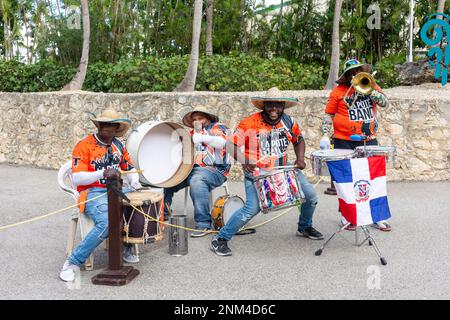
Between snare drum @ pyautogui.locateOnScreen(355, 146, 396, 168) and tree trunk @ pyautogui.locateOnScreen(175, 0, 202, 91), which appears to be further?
tree trunk @ pyautogui.locateOnScreen(175, 0, 202, 91)

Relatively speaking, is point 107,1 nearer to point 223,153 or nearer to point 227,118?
point 227,118

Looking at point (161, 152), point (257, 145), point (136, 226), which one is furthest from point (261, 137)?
point (136, 226)

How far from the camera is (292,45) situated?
54.5ft

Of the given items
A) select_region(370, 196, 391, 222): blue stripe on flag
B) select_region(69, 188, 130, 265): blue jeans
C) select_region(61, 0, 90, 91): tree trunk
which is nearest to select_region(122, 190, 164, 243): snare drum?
select_region(69, 188, 130, 265): blue jeans

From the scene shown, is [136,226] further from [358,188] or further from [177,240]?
[358,188]

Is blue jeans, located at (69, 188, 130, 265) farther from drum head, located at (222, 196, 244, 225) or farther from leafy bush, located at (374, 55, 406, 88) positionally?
leafy bush, located at (374, 55, 406, 88)

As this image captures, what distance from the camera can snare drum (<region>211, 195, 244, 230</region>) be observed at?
6.24 meters

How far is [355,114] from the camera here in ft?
21.1

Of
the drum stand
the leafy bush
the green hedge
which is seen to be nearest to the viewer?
the drum stand

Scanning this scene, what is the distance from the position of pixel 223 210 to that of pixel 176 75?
6.67 meters

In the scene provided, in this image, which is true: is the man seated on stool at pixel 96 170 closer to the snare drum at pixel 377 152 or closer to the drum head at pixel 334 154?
the drum head at pixel 334 154

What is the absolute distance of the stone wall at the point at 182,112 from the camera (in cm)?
944

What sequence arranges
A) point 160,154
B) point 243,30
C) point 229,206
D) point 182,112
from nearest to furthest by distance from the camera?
point 160,154 < point 229,206 < point 182,112 < point 243,30

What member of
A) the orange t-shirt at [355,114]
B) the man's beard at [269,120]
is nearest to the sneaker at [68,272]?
the man's beard at [269,120]
